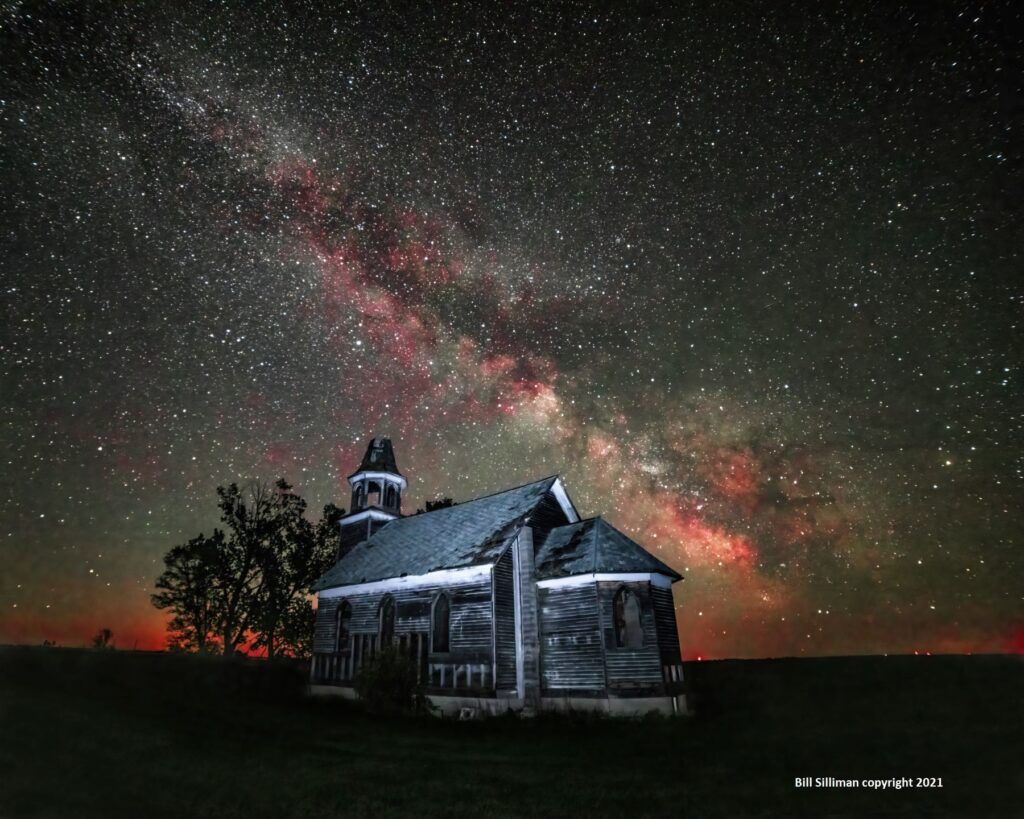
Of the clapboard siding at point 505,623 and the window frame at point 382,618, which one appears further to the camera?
the window frame at point 382,618

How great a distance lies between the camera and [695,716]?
18969 millimetres

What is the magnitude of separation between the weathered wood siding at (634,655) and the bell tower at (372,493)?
19.4 metres

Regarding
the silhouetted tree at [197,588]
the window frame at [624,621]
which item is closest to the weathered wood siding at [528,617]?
the window frame at [624,621]

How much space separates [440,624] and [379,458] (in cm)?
1654

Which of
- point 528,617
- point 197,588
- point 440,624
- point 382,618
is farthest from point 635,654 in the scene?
point 197,588

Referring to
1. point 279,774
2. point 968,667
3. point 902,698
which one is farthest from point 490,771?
point 968,667

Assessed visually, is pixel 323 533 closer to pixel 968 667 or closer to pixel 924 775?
pixel 924 775

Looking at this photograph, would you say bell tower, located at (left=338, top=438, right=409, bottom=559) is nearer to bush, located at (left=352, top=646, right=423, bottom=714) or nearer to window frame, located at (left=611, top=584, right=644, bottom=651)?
bush, located at (left=352, top=646, right=423, bottom=714)

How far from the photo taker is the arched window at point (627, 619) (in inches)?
784

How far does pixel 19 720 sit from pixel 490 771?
37.0 ft

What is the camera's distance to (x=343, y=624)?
89.9ft

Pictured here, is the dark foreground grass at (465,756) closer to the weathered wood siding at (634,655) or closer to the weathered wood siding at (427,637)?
the weathered wood siding at (634,655)

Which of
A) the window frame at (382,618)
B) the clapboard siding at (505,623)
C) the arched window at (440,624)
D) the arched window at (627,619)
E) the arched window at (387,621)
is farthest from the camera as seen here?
the arched window at (387,621)

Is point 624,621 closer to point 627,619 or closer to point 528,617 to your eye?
point 627,619
